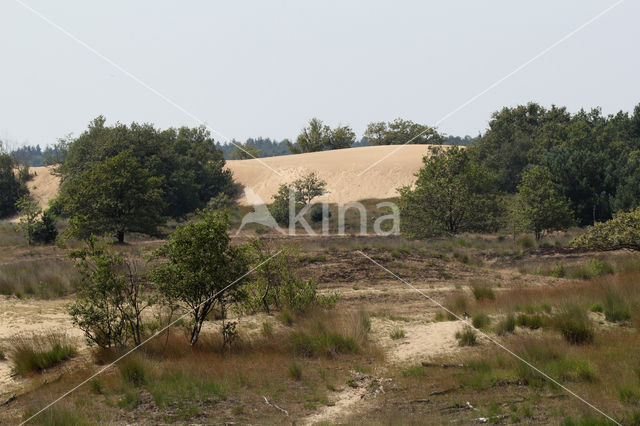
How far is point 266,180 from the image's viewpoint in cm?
7856

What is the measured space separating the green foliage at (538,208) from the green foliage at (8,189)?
2377 inches

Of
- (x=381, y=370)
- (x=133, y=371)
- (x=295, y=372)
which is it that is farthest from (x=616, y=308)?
(x=133, y=371)

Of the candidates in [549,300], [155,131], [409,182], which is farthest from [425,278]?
[409,182]

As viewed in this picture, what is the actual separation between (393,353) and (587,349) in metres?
3.49

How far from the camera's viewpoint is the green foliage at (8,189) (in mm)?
67875

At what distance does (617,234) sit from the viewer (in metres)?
15.7

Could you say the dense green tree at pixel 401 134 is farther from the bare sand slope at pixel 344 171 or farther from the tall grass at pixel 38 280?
the tall grass at pixel 38 280

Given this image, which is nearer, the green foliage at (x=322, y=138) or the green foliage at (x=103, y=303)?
the green foliage at (x=103, y=303)

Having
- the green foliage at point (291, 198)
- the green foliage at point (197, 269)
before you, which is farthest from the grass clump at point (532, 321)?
the green foliage at point (291, 198)

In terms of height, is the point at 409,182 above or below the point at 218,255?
above

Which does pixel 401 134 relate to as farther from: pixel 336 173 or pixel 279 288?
pixel 279 288

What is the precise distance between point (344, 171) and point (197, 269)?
67.2 metres

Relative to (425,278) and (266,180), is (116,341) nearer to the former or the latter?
(425,278)

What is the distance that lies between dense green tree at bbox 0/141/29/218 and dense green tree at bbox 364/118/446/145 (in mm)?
63084
